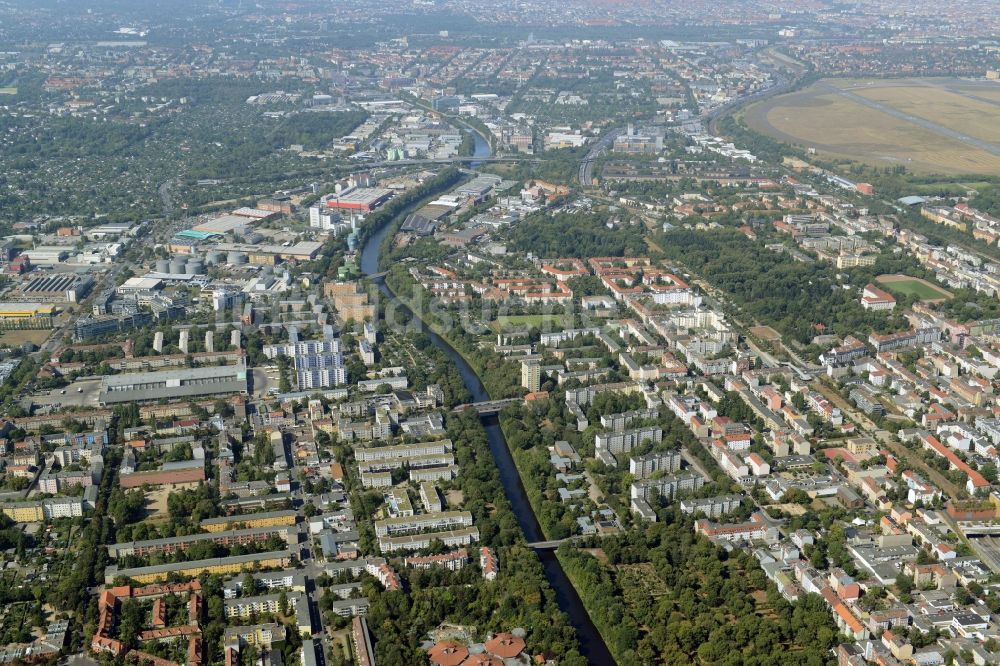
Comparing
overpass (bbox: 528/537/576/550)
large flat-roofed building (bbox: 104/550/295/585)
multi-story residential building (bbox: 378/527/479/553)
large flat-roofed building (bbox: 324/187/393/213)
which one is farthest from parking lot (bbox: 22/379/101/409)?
large flat-roofed building (bbox: 324/187/393/213)

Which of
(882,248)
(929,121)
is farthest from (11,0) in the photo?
(882,248)

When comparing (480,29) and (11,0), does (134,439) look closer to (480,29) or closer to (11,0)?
(480,29)

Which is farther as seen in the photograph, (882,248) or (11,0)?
(11,0)

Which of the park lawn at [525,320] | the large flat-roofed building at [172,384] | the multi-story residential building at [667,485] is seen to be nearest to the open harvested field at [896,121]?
the park lawn at [525,320]

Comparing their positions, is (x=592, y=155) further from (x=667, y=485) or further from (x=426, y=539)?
(x=426, y=539)

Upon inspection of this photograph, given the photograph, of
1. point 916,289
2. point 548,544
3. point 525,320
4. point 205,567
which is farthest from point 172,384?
point 916,289

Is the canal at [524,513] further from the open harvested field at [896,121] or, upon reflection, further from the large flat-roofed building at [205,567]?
the open harvested field at [896,121]
